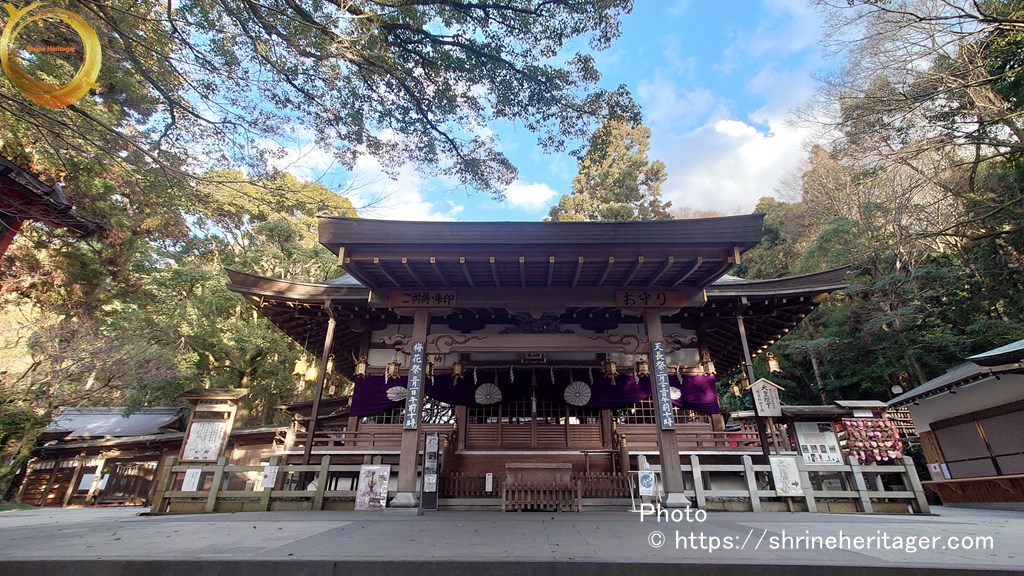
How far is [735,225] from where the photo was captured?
7.36 metres

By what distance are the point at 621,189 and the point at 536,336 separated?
25.4 metres

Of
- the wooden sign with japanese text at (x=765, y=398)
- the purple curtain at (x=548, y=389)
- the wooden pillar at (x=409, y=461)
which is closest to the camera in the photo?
the wooden pillar at (x=409, y=461)

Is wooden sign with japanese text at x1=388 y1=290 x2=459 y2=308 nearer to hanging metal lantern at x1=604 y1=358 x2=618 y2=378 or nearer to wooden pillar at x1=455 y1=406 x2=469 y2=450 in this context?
hanging metal lantern at x1=604 y1=358 x2=618 y2=378

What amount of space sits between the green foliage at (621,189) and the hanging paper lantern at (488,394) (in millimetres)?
19953

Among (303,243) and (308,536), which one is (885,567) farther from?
(303,243)

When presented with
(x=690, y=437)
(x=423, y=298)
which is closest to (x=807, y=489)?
(x=690, y=437)

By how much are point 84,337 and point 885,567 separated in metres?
19.3

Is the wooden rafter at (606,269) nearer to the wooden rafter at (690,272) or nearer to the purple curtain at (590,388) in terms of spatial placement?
the wooden rafter at (690,272)

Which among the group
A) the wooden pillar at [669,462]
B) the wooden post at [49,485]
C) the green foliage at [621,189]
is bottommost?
the wooden post at [49,485]

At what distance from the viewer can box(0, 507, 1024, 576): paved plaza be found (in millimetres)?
2838

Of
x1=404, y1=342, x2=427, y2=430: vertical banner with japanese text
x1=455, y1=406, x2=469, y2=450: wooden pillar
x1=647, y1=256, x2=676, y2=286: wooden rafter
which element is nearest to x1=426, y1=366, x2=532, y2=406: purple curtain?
x1=455, y1=406, x2=469, y2=450: wooden pillar

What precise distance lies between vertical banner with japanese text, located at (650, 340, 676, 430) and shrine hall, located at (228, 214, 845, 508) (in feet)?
0.09

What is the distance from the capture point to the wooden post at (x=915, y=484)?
8023 mm

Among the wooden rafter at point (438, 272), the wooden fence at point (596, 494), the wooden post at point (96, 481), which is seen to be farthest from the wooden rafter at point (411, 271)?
the wooden post at point (96, 481)
